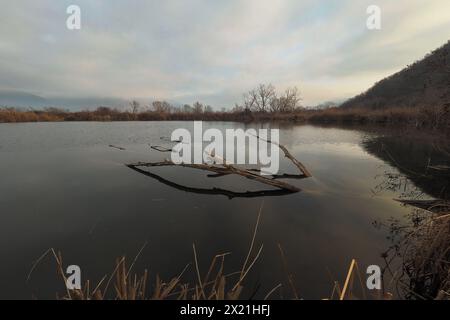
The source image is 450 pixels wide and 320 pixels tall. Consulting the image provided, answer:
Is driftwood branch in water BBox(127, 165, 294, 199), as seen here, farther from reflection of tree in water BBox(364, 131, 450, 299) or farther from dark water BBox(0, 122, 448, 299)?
reflection of tree in water BBox(364, 131, 450, 299)

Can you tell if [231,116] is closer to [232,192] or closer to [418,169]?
[418,169]

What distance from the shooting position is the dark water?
10.5 feet

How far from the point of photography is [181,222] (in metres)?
4.47

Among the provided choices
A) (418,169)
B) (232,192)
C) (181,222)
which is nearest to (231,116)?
(418,169)

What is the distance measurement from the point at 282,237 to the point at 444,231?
217cm

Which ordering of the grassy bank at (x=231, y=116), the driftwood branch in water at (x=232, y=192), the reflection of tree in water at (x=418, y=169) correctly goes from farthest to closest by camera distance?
the grassy bank at (x=231, y=116) < the reflection of tree in water at (x=418, y=169) < the driftwood branch in water at (x=232, y=192)

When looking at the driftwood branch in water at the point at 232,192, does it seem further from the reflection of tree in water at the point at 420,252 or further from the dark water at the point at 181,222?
the reflection of tree in water at the point at 420,252

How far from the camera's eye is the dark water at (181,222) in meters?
3.20

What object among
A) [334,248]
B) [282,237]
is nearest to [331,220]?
[334,248]

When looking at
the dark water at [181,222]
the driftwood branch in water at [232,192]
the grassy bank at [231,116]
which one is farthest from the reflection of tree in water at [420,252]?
the grassy bank at [231,116]

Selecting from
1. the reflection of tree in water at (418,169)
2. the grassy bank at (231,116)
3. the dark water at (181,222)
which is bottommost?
the dark water at (181,222)

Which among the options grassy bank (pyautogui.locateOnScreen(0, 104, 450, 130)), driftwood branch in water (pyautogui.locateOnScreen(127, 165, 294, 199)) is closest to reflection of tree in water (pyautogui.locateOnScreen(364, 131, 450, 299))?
driftwood branch in water (pyautogui.locateOnScreen(127, 165, 294, 199))
